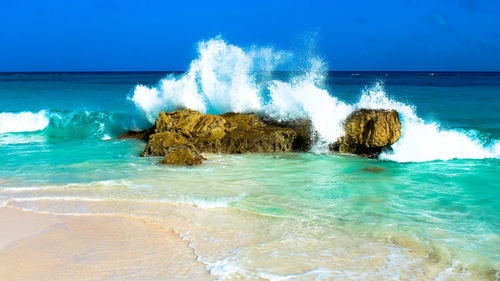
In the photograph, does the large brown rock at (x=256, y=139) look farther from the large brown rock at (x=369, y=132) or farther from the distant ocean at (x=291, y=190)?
the large brown rock at (x=369, y=132)

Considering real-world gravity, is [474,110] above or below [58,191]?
above

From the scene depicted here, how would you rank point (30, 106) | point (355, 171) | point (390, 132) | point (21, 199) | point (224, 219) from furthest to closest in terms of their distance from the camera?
1. point (30, 106)
2. point (390, 132)
3. point (355, 171)
4. point (21, 199)
5. point (224, 219)

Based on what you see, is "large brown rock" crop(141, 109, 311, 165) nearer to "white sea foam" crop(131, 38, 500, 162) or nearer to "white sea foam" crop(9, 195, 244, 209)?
"white sea foam" crop(131, 38, 500, 162)

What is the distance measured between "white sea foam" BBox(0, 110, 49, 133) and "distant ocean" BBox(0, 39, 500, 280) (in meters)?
2.00

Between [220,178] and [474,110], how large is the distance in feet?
52.9

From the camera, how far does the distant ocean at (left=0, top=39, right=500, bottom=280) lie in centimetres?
429

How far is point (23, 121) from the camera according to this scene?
15.8 m

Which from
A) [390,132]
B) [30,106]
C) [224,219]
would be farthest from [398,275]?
[30,106]

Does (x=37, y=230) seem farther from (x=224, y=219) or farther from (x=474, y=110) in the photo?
(x=474, y=110)

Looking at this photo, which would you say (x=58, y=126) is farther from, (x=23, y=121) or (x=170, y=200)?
(x=170, y=200)

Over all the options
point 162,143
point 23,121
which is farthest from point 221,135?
point 23,121

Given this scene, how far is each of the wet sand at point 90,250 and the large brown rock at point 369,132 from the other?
6.19 m

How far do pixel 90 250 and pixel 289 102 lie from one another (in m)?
7.97

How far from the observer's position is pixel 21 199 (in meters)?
6.30
